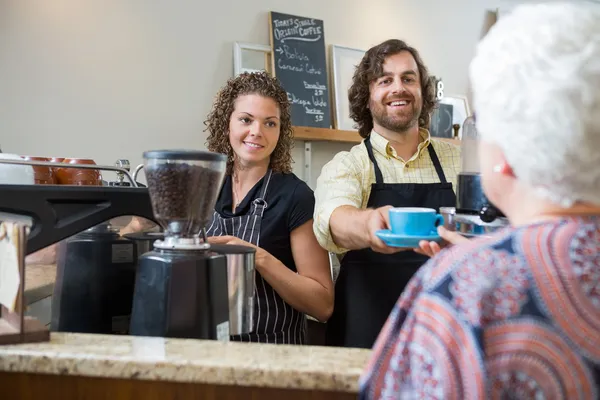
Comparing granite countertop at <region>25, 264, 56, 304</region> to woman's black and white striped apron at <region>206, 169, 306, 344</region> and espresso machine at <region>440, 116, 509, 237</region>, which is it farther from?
espresso machine at <region>440, 116, 509, 237</region>

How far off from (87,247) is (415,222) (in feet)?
2.12

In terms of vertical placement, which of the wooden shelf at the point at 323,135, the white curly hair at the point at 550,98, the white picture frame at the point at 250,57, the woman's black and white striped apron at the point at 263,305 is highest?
the white picture frame at the point at 250,57

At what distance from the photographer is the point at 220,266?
935 mm

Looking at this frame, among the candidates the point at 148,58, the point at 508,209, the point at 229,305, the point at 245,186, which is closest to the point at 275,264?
the point at 245,186

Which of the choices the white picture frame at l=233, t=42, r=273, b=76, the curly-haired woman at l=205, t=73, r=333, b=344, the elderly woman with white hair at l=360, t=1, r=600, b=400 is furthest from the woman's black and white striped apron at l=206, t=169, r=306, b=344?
the white picture frame at l=233, t=42, r=273, b=76

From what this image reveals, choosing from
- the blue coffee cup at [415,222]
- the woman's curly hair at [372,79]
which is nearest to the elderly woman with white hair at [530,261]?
the blue coffee cup at [415,222]

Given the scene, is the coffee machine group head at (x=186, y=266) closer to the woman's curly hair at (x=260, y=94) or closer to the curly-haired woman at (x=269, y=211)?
the curly-haired woman at (x=269, y=211)

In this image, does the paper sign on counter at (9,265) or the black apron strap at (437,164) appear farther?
the black apron strap at (437,164)

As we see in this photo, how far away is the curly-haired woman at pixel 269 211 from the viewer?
1487 mm

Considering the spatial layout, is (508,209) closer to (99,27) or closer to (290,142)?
(290,142)

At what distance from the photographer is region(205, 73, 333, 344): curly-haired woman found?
4.88 ft

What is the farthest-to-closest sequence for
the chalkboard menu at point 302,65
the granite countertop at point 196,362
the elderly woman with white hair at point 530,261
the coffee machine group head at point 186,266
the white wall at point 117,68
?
the chalkboard menu at point 302,65, the white wall at point 117,68, the coffee machine group head at point 186,266, the granite countertop at point 196,362, the elderly woman with white hair at point 530,261

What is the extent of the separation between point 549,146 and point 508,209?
0.10 metres

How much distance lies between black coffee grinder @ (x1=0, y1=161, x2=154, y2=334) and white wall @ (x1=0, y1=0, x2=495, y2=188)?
5.29ft
